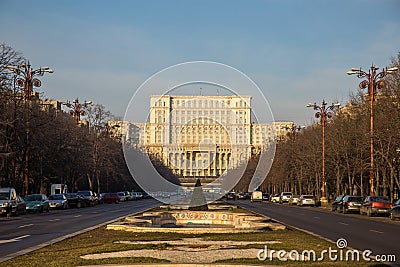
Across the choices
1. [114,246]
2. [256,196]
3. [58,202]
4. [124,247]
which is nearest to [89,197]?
[58,202]

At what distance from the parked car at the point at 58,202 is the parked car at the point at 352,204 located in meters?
25.4

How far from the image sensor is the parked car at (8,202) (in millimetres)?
41125

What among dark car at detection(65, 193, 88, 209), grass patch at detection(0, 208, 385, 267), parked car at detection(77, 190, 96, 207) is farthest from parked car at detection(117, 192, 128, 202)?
grass patch at detection(0, 208, 385, 267)

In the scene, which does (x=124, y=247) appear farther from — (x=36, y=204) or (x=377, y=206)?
(x=36, y=204)

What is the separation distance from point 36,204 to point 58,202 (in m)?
8.88

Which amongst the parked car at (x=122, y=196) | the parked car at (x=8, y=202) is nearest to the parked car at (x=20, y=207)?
the parked car at (x=8, y=202)

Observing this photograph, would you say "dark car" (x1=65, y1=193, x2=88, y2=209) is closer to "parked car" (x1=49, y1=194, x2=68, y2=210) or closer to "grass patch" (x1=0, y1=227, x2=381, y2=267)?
"parked car" (x1=49, y1=194, x2=68, y2=210)

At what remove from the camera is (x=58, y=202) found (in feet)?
192

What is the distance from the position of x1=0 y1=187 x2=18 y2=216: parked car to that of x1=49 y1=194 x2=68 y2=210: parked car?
14022 millimetres

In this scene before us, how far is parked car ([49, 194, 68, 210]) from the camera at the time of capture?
57.6 m

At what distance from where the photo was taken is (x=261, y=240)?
2086cm

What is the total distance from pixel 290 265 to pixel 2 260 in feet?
23.3

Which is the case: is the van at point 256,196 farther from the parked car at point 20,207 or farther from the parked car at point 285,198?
the parked car at point 20,207

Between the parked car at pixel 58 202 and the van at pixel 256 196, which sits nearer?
the parked car at pixel 58 202
